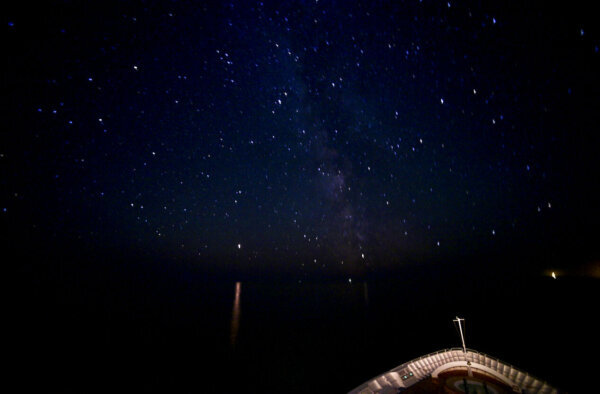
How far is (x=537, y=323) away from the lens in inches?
1917

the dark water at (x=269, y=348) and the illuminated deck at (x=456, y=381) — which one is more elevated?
the illuminated deck at (x=456, y=381)

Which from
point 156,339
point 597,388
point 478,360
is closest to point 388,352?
point 597,388

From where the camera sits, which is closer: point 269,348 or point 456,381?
point 456,381

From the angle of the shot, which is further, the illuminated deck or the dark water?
the dark water

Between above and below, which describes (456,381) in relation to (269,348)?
above

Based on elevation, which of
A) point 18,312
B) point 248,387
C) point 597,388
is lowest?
point 18,312

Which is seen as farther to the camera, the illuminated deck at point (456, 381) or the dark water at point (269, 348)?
the dark water at point (269, 348)

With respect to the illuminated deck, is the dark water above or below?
below

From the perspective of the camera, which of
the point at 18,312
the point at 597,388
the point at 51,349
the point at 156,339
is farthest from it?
the point at 18,312

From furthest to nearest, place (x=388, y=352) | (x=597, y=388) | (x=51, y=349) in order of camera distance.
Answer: (x=51, y=349), (x=388, y=352), (x=597, y=388)

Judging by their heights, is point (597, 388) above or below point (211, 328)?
above

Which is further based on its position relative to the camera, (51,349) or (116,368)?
(51,349)

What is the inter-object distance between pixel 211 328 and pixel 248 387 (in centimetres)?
3207

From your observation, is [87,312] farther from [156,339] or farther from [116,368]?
[116,368]
